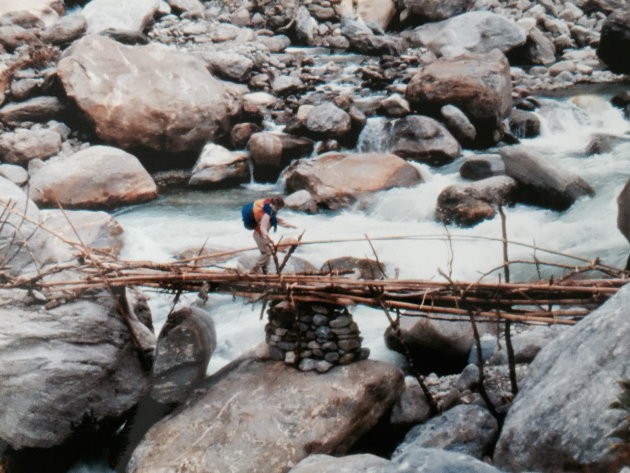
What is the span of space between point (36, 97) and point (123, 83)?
2337mm

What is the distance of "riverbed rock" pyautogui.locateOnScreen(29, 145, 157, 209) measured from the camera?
10.8 m

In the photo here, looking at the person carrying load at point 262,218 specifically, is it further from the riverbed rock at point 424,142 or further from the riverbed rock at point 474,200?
the riverbed rock at point 424,142

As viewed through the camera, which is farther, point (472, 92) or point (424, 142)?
point (472, 92)

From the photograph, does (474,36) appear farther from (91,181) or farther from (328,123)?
(91,181)

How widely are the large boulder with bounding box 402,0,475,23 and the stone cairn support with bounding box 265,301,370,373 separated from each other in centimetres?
1791

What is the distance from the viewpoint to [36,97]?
1375cm

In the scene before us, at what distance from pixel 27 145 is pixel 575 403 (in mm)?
11525

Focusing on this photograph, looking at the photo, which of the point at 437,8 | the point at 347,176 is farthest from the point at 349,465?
the point at 437,8

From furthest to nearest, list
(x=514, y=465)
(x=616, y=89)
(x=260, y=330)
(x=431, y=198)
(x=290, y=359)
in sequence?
(x=616, y=89)
(x=431, y=198)
(x=260, y=330)
(x=290, y=359)
(x=514, y=465)

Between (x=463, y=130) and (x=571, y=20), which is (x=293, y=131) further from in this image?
(x=571, y=20)

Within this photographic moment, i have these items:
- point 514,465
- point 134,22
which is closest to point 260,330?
point 514,465

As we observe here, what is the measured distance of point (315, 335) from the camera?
4.84 meters

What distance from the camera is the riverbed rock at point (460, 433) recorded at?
13.6 feet

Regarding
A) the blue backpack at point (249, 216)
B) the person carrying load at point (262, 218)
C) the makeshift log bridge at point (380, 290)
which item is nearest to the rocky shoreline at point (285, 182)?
the makeshift log bridge at point (380, 290)
